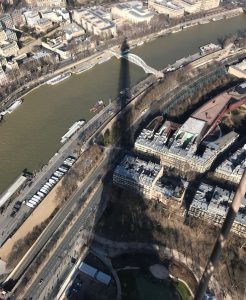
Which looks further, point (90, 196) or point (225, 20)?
point (225, 20)

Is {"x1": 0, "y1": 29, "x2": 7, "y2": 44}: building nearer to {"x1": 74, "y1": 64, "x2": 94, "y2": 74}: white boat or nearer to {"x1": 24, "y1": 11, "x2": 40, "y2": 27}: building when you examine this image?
{"x1": 24, "y1": 11, "x2": 40, "y2": 27}: building

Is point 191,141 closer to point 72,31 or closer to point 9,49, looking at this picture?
point 9,49

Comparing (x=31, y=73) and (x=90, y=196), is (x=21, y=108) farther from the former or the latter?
(x=90, y=196)

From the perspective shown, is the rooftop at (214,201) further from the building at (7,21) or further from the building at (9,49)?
the building at (7,21)

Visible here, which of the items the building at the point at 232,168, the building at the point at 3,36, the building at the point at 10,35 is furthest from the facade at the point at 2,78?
the building at the point at 232,168

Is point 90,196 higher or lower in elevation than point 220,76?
lower

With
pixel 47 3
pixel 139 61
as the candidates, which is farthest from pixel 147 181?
pixel 47 3

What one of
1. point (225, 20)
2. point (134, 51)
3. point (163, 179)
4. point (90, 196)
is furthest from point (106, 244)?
point (225, 20)

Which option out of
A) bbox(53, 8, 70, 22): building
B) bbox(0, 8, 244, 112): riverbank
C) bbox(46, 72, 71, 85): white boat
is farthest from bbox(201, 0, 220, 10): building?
bbox(46, 72, 71, 85): white boat

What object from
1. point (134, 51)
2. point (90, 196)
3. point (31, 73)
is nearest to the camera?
point (90, 196)
